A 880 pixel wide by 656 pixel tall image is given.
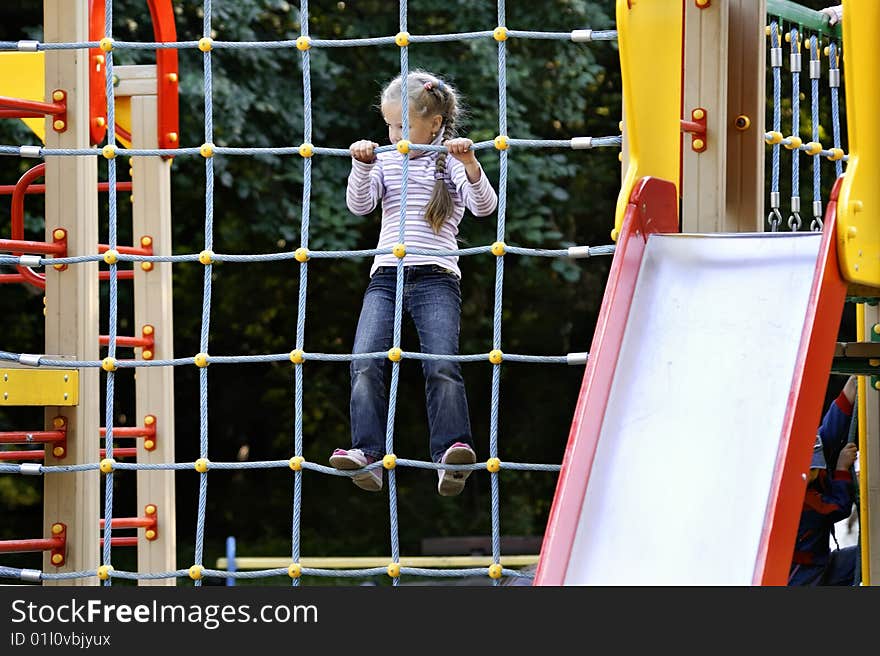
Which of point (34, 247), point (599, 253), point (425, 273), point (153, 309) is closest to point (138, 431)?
point (153, 309)

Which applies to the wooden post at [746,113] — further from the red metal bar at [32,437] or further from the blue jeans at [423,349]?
the red metal bar at [32,437]

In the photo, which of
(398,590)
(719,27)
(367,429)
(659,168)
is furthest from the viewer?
(367,429)

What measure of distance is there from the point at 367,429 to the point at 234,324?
21.9ft

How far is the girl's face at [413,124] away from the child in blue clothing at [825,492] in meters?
1.57

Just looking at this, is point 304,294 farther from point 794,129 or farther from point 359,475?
point 794,129

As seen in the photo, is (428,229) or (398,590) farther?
(428,229)

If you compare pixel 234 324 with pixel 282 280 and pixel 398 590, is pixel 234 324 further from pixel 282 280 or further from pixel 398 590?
pixel 398 590

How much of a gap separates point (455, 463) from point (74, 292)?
1078mm

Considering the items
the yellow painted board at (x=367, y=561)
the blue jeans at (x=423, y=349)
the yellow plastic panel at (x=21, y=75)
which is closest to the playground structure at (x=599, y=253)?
the blue jeans at (x=423, y=349)

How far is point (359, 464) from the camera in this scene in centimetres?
305

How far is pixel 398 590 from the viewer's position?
230cm

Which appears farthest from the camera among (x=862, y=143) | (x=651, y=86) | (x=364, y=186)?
(x=364, y=186)

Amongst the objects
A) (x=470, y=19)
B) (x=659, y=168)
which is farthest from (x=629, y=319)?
(x=470, y=19)

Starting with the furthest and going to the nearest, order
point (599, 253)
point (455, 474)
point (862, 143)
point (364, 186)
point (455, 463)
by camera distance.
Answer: point (364, 186) → point (455, 474) → point (455, 463) → point (599, 253) → point (862, 143)
